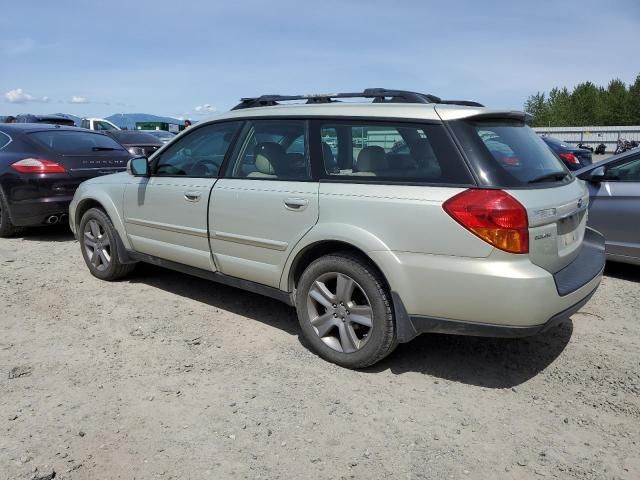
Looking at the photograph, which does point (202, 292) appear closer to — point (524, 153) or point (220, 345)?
point (220, 345)

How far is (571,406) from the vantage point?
3168 millimetres

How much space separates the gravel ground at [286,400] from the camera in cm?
267

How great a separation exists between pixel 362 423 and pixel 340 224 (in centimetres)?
118

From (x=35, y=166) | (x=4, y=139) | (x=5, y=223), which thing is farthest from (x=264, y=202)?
(x=4, y=139)

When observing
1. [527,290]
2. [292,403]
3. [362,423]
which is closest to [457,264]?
[527,290]

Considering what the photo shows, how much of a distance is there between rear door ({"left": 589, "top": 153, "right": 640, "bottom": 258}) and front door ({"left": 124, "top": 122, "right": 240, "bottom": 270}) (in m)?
3.80

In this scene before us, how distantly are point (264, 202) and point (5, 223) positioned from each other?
5268mm

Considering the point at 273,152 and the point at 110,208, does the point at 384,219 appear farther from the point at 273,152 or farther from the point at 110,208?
the point at 110,208

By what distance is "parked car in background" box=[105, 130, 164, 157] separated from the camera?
13.5m

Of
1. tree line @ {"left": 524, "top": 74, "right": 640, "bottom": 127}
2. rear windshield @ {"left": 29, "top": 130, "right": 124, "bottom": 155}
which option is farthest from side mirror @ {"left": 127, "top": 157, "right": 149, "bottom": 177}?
tree line @ {"left": 524, "top": 74, "right": 640, "bottom": 127}

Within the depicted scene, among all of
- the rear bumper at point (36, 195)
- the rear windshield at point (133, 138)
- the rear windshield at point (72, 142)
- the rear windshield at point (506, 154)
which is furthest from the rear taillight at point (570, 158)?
the rear windshield at point (133, 138)

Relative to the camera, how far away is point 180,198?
4523 millimetres

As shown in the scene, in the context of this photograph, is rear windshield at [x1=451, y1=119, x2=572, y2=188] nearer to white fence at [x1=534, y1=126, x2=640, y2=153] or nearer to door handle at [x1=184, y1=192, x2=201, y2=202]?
door handle at [x1=184, y1=192, x2=201, y2=202]

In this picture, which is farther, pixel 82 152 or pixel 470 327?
pixel 82 152
